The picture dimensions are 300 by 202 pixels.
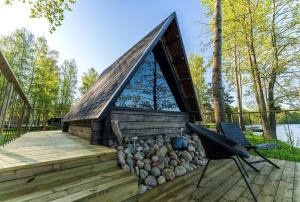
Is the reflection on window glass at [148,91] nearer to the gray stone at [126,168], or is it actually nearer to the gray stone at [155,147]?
the gray stone at [155,147]

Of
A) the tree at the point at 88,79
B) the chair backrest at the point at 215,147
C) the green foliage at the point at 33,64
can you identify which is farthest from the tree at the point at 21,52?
the chair backrest at the point at 215,147

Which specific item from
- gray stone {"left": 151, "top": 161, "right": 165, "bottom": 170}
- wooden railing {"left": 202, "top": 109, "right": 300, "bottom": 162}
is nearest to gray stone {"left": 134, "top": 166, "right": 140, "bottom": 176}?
gray stone {"left": 151, "top": 161, "right": 165, "bottom": 170}

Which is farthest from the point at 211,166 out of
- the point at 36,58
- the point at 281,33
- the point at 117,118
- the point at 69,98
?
the point at 69,98

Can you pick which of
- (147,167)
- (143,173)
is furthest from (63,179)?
(147,167)

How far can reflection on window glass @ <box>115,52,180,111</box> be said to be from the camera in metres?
3.73

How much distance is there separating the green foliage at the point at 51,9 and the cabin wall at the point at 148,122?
427 cm

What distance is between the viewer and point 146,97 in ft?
13.6

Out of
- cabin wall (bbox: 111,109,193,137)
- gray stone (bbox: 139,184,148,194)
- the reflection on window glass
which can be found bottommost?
gray stone (bbox: 139,184,148,194)

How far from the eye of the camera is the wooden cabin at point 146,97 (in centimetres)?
298

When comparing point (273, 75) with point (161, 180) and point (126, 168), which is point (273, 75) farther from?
point (126, 168)

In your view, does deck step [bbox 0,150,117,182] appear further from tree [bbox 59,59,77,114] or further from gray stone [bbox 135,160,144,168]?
tree [bbox 59,59,77,114]

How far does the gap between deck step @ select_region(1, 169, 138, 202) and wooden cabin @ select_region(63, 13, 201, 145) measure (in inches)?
34.8

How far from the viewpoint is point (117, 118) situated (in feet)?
10.6

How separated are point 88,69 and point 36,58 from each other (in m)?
6.87
